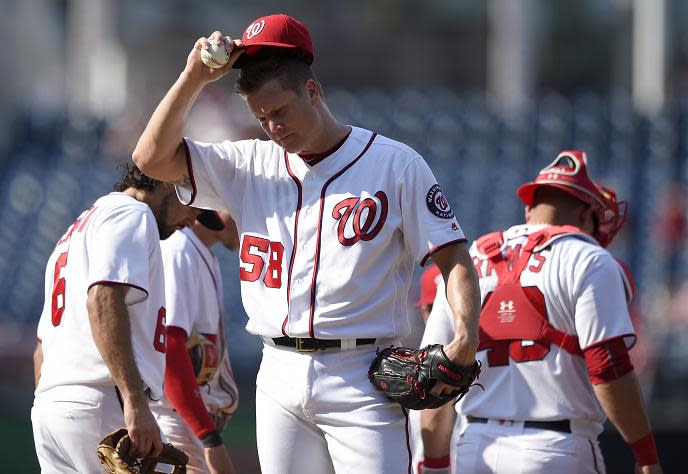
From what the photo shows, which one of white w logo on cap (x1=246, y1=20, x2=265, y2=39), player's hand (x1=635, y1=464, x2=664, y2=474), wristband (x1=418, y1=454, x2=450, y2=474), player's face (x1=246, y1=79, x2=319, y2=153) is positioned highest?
white w logo on cap (x1=246, y1=20, x2=265, y2=39)

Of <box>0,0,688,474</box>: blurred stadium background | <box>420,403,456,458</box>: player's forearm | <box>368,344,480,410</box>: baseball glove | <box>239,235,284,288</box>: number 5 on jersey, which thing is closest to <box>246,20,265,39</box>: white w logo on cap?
<box>239,235,284,288</box>: number 5 on jersey

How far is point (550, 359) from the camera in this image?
4.04 m

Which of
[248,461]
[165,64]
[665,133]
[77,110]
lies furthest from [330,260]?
[165,64]

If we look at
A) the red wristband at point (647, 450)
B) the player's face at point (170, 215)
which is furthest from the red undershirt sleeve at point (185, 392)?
the red wristband at point (647, 450)

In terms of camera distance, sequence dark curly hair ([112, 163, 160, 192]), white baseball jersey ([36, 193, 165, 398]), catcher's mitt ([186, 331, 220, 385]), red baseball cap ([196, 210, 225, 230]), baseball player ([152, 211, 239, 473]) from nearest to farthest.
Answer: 1. white baseball jersey ([36, 193, 165, 398])
2. dark curly hair ([112, 163, 160, 192])
3. baseball player ([152, 211, 239, 473])
4. red baseball cap ([196, 210, 225, 230])
5. catcher's mitt ([186, 331, 220, 385])

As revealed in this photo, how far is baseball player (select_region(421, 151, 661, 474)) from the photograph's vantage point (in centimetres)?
394

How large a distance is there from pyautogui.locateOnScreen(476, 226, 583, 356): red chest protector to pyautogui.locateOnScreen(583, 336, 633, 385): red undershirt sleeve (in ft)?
0.49

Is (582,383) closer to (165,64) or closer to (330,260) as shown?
(330,260)

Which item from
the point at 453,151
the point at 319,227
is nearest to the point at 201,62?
the point at 319,227

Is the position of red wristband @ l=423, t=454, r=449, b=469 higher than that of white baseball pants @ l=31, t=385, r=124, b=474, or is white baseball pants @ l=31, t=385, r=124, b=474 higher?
white baseball pants @ l=31, t=385, r=124, b=474

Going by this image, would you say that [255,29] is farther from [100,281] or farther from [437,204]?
[100,281]

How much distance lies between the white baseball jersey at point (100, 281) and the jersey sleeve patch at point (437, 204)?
3.27 ft

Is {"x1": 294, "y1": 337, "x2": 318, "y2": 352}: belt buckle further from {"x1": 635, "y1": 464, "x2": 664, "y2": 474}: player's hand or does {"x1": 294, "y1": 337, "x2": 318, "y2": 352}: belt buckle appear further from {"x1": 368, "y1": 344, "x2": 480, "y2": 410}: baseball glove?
{"x1": 635, "y1": 464, "x2": 664, "y2": 474}: player's hand

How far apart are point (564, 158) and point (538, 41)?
23.9 metres
